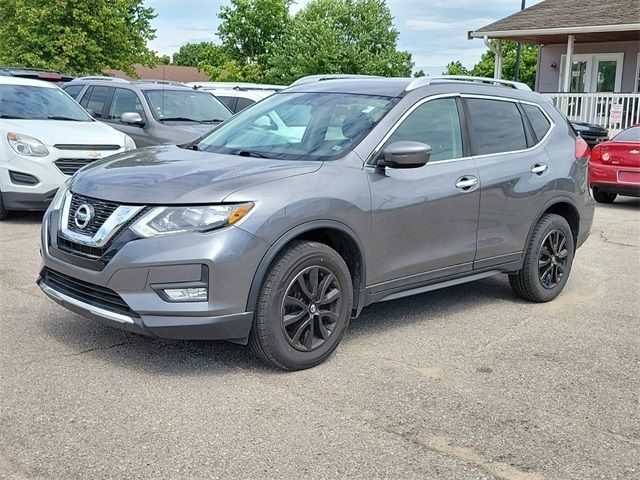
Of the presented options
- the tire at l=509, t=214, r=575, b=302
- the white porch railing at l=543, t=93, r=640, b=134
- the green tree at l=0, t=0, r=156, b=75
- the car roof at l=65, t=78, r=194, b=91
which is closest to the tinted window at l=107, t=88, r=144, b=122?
the car roof at l=65, t=78, r=194, b=91

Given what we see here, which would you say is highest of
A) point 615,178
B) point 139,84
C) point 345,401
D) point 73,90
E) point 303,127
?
point 139,84

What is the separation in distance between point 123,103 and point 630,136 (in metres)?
8.12

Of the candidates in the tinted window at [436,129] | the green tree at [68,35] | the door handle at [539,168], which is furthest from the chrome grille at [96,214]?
the green tree at [68,35]

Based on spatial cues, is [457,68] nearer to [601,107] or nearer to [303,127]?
[601,107]

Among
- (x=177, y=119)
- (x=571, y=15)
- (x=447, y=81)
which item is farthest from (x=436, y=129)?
(x=571, y=15)

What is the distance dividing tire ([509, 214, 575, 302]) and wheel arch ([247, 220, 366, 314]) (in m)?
1.92

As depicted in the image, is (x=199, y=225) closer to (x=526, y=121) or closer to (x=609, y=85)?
(x=526, y=121)

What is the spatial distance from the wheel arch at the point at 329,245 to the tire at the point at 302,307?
0.07m

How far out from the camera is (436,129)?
5418mm

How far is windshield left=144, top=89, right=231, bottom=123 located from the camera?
11.8 m

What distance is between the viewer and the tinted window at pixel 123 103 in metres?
11.9

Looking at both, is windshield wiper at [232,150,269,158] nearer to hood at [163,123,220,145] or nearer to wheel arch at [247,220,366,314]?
wheel arch at [247,220,366,314]

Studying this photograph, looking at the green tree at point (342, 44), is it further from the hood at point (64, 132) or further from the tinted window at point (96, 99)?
the hood at point (64, 132)

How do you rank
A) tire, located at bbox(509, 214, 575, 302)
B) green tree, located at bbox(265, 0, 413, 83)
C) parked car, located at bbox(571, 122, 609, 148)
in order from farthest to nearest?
green tree, located at bbox(265, 0, 413, 83)
parked car, located at bbox(571, 122, 609, 148)
tire, located at bbox(509, 214, 575, 302)
